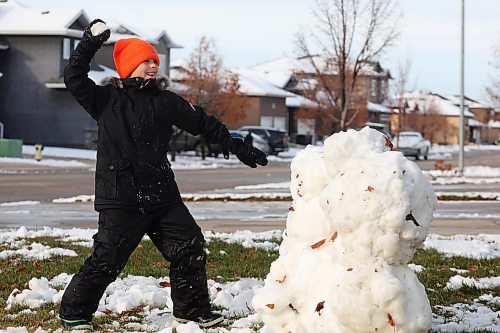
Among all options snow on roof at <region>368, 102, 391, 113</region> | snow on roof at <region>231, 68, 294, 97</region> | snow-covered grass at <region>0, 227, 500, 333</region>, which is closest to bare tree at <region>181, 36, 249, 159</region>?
snow on roof at <region>231, 68, 294, 97</region>

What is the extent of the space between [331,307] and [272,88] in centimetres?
6290

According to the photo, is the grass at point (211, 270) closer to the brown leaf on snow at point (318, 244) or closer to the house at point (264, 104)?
the brown leaf on snow at point (318, 244)

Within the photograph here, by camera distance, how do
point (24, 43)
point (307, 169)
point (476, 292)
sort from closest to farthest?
point (307, 169)
point (476, 292)
point (24, 43)

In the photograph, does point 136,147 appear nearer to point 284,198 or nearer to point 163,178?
point 163,178

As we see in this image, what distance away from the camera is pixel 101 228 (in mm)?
5730

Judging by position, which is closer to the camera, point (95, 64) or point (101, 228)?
point (101, 228)

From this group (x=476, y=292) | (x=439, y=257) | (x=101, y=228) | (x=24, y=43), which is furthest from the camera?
(x=24, y=43)

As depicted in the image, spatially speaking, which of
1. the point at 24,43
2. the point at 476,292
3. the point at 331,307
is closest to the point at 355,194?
the point at 331,307

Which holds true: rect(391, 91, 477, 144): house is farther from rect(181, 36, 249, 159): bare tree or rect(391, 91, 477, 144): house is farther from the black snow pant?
the black snow pant

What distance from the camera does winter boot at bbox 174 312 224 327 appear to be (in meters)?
5.84

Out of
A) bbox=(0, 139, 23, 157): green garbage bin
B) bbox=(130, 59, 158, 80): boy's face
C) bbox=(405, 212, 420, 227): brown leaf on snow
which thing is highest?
bbox=(130, 59, 158, 80): boy's face

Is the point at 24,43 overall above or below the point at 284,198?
above

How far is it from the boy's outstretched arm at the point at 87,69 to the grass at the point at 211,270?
1386mm

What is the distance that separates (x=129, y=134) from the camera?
5785 mm
